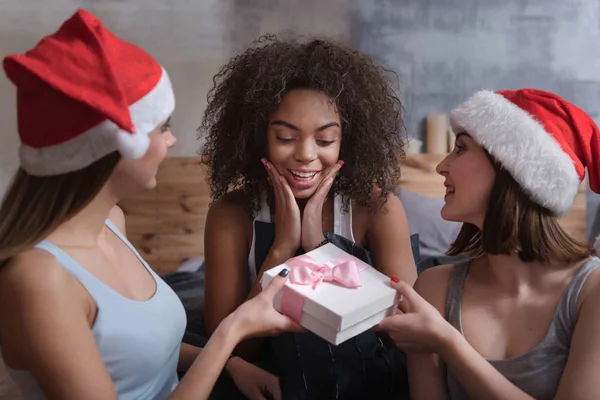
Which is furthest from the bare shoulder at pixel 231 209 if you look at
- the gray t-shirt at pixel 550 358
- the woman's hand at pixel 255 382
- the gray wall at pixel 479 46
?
the gray wall at pixel 479 46

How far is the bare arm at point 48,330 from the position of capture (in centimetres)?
81

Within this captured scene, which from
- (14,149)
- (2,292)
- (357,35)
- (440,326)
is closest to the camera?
(2,292)

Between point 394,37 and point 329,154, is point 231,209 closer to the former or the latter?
point 329,154

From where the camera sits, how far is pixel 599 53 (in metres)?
2.69

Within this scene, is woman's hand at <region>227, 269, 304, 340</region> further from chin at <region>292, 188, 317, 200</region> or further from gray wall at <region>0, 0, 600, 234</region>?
gray wall at <region>0, 0, 600, 234</region>

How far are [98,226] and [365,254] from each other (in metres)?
0.66

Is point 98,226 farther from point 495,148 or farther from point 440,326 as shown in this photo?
point 495,148

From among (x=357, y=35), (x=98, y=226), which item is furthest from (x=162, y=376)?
(x=357, y=35)

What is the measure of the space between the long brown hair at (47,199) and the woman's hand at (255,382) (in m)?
0.61

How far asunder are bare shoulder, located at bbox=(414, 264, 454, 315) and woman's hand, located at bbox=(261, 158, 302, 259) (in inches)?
12.4

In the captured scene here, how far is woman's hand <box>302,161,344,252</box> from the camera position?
1.40 m

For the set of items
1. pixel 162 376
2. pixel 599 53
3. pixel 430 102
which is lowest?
pixel 162 376

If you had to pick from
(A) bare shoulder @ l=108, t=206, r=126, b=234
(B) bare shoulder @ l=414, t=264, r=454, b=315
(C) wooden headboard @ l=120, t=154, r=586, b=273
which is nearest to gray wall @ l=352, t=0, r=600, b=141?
(C) wooden headboard @ l=120, t=154, r=586, b=273

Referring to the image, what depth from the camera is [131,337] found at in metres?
0.95
